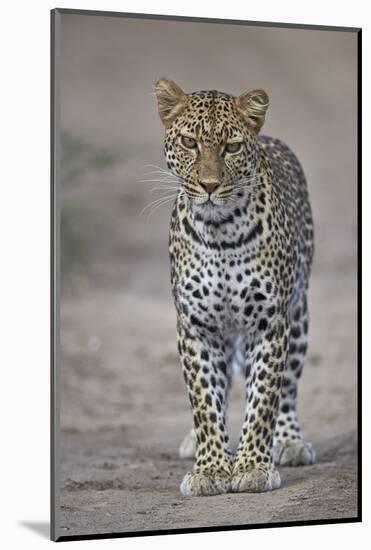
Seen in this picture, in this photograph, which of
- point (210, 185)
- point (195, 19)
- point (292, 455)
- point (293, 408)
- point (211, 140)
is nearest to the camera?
point (210, 185)

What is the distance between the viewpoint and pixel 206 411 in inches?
270

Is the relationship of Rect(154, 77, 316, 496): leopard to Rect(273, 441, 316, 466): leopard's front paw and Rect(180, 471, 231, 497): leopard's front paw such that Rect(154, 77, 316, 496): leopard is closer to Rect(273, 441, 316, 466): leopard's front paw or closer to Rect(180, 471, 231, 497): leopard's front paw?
Rect(180, 471, 231, 497): leopard's front paw

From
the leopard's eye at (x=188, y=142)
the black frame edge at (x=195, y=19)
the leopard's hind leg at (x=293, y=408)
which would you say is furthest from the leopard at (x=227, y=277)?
the leopard's hind leg at (x=293, y=408)

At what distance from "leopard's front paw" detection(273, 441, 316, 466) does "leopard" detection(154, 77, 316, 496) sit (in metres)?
0.67

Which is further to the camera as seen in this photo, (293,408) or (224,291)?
(293,408)

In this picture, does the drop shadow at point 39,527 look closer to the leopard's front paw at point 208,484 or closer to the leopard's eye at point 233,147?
the leopard's front paw at point 208,484

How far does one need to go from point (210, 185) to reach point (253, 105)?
0.55 m

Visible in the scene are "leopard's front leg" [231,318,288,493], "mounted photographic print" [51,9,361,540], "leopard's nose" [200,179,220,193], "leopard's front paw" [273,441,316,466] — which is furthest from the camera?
"leopard's front paw" [273,441,316,466]

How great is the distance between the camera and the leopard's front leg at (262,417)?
681 centimetres

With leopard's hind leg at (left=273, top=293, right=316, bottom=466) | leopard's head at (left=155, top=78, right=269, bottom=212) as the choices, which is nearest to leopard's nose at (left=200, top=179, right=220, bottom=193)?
leopard's head at (left=155, top=78, right=269, bottom=212)

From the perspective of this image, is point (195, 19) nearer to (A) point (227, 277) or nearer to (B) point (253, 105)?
(B) point (253, 105)

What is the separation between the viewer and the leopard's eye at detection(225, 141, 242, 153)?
21.6 ft

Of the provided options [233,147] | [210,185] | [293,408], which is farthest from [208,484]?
[233,147]

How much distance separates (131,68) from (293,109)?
1479 millimetres
